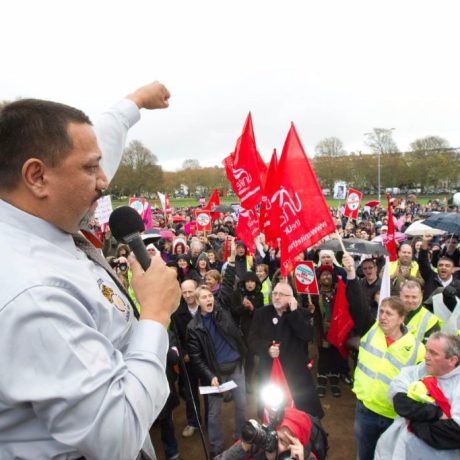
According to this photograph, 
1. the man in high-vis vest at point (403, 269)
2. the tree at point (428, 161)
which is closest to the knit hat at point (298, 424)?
the man in high-vis vest at point (403, 269)

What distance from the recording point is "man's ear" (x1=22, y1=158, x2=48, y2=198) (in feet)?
3.29

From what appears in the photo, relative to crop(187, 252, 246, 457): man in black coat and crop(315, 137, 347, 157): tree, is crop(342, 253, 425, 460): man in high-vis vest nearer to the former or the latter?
crop(187, 252, 246, 457): man in black coat

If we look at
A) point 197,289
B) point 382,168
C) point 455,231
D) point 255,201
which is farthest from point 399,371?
point 382,168

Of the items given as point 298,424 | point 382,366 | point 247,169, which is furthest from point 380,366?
point 247,169

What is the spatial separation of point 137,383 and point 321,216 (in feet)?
13.0

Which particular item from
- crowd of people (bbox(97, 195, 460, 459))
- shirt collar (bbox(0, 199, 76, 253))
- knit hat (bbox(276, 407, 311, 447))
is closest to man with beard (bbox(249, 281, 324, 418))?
crowd of people (bbox(97, 195, 460, 459))

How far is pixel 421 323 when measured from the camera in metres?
3.87

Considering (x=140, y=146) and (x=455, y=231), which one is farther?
(x=140, y=146)

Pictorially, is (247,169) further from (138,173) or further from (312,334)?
(138,173)

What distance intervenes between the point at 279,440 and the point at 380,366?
135 cm

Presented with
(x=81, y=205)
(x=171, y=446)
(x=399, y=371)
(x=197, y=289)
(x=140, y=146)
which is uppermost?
(x=140, y=146)

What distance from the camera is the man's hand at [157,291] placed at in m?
1.06

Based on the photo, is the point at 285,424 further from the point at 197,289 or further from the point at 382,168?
the point at 382,168

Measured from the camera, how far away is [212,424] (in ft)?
14.0
